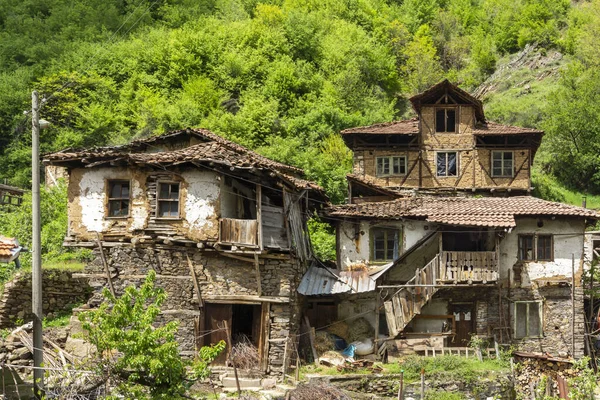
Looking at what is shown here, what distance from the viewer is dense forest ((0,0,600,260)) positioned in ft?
161

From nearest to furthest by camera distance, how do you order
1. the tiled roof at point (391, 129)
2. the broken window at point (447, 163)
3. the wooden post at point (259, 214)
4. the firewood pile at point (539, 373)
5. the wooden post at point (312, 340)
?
the wooden post at point (259, 214)
the wooden post at point (312, 340)
the firewood pile at point (539, 373)
the tiled roof at point (391, 129)
the broken window at point (447, 163)

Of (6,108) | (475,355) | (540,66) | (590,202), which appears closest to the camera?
(475,355)

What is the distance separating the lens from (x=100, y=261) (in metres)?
25.0

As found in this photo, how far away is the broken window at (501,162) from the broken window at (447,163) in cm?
192

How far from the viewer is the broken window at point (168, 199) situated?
25047 mm

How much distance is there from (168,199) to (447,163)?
18247 mm

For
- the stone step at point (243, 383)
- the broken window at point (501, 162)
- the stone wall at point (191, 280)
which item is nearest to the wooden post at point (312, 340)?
the stone wall at point (191, 280)

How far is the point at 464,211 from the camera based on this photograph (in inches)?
1124

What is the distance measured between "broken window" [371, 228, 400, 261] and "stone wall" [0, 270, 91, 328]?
1136 cm

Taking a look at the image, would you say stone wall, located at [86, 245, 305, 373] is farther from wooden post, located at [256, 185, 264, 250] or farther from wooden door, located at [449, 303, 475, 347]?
wooden door, located at [449, 303, 475, 347]

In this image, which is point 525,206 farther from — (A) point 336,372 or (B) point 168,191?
(B) point 168,191

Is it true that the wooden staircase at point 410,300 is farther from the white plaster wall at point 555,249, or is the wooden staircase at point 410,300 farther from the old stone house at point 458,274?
the white plaster wall at point 555,249

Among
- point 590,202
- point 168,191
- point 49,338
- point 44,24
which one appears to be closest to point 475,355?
point 168,191

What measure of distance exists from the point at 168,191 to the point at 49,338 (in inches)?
241
